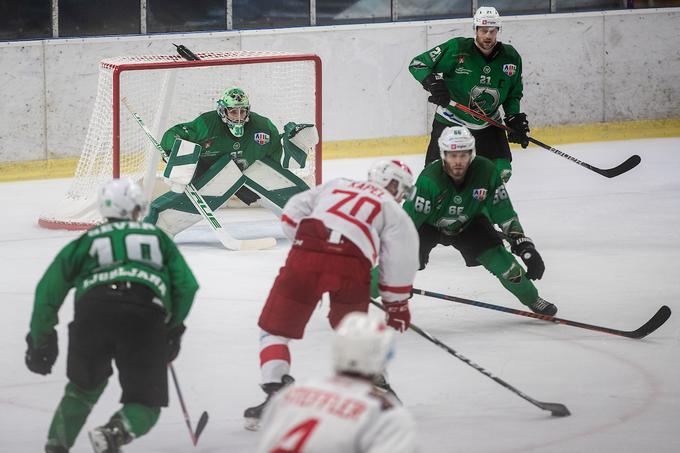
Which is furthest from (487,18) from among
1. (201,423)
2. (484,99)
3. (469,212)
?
(201,423)

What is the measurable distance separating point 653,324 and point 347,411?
11.4 feet

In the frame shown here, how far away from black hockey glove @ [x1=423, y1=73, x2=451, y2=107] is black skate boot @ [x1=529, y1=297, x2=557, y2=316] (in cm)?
156

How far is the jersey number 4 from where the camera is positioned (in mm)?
2580

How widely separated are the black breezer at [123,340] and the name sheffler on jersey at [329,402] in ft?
4.06

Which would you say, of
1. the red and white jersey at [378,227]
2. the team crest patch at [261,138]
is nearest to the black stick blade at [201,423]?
the red and white jersey at [378,227]

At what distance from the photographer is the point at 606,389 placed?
5082mm

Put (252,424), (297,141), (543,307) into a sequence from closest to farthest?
1. (252,424)
2. (543,307)
3. (297,141)

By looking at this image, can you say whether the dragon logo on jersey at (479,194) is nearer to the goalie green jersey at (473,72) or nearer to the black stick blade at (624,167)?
the goalie green jersey at (473,72)

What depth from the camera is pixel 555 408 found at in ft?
15.5

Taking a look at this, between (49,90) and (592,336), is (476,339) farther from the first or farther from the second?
(49,90)

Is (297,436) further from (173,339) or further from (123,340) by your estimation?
(173,339)

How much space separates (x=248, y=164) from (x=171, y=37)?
8.52ft

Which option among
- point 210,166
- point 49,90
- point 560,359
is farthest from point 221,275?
point 49,90

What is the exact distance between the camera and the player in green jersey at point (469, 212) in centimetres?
578
